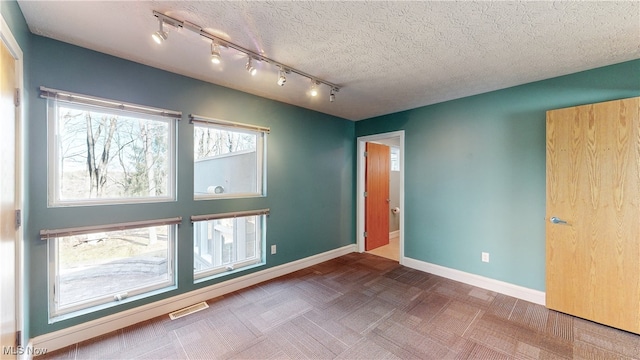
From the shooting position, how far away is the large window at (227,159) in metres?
2.65

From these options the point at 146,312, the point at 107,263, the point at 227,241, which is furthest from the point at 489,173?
the point at 107,263

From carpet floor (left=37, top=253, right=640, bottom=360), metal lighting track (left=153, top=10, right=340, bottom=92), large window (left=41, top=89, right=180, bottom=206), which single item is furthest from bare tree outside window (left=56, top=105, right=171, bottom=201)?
carpet floor (left=37, top=253, right=640, bottom=360)

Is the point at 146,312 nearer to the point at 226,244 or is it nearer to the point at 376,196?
the point at 226,244

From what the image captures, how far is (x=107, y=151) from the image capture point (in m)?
2.15

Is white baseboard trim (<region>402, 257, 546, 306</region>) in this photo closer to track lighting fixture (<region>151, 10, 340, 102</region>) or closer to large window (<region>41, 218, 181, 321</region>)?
track lighting fixture (<region>151, 10, 340, 102</region>)

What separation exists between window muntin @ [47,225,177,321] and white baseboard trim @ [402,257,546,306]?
10.3 ft

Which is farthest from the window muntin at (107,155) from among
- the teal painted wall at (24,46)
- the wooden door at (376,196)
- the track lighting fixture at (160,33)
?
the wooden door at (376,196)

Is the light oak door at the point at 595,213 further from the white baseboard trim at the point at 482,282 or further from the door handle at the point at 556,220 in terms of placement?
the white baseboard trim at the point at 482,282

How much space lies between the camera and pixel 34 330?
180 cm

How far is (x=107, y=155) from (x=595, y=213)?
442 centimetres

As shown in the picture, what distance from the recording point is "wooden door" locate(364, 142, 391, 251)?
446cm

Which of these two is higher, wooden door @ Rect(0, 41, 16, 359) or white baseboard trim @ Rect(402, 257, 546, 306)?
wooden door @ Rect(0, 41, 16, 359)

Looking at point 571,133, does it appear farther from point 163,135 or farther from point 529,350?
point 163,135

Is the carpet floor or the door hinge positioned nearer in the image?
the door hinge
